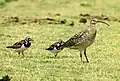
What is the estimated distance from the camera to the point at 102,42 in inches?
616

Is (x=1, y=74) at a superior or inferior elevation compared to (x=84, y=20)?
superior

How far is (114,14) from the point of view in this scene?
22.5 m

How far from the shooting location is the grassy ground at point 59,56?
1082 cm

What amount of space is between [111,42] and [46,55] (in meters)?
2.78

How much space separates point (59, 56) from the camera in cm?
1329

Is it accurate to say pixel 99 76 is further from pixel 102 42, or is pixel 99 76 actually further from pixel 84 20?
pixel 84 20

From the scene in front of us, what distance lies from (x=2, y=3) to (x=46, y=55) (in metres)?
12.7

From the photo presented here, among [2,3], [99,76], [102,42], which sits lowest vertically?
[2,3]

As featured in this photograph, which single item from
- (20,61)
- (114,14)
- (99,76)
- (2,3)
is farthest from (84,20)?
(99,76)

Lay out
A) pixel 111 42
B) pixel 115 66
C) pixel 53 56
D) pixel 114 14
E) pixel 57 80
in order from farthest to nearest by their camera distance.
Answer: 1. pixel 114 14
2. pixel 111 42
3. pixel 53 56
4. pixel 115 66
5. pixel 57 80

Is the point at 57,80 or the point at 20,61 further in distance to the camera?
the point at 20,61

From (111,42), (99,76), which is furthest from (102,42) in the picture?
(99,76)

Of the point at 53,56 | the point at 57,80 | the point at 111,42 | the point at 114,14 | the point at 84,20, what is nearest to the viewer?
the point at 57,80

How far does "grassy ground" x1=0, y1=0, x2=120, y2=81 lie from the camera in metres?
10.8
